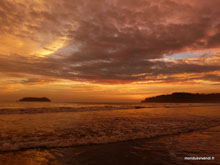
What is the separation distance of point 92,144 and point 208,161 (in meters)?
5.36

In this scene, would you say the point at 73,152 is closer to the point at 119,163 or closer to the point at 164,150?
the point at 119,163

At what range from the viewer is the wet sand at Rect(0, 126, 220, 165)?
5.44 metres

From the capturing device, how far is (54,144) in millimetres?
7504

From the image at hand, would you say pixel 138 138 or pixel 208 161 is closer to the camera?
pixel 208 161

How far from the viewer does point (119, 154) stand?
622 centimetres

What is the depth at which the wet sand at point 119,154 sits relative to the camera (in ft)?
17.8

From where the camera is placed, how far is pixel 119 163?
17.4ft

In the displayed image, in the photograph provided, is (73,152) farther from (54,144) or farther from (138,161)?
(138,161)

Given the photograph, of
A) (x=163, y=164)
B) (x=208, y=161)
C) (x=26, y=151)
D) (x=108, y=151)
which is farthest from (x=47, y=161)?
(x=208, y=161)

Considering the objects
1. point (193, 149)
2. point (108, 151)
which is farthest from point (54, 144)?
point (193, 149)

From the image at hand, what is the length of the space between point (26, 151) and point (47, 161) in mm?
1880

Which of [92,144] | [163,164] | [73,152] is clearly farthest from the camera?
[92,144]

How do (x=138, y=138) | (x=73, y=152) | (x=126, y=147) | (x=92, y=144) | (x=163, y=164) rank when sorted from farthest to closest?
(x=138, y=138)
(x=92, y=144)
(x=126, y=147)
(x=73, y=152)
(x=163, y=164)

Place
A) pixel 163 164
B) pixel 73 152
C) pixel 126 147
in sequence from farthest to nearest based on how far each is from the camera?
pixel 126 147 → pixel 73 152 → pixel 163 164
